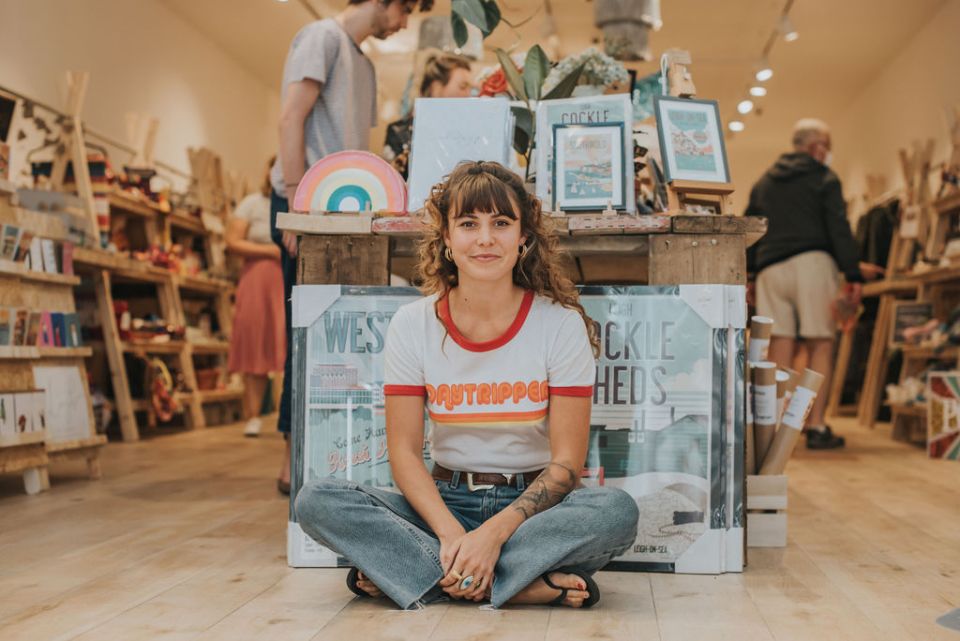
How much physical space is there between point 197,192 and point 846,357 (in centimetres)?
475

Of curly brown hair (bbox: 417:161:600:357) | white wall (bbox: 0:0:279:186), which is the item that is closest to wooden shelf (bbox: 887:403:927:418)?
curly brown hair (bbox: 417:161:600:357)

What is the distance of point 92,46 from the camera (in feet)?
20.5

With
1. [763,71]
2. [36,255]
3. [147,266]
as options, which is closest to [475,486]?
[36,255]

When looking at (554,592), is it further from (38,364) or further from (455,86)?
(455,86)

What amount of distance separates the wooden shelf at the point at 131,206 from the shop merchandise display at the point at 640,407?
3.47 metres

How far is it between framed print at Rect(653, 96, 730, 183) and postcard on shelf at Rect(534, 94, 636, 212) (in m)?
0.09

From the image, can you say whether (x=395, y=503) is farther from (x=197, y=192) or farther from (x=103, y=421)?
(x=197, y=192)

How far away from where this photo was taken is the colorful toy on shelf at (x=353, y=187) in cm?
251

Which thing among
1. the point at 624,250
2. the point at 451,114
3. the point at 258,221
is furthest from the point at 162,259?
the point at 624,250

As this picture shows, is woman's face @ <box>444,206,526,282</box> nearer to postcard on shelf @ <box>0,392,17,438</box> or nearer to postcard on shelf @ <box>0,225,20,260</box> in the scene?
postcard on shelf @ <box>0,392,17,438</box>

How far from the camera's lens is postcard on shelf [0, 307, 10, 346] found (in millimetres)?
3330

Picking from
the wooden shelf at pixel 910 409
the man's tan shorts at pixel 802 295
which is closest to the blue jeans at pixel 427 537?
the man's tan shorts at pixel 802 295

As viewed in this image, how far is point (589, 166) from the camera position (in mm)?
2506

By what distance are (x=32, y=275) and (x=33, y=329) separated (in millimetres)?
188
